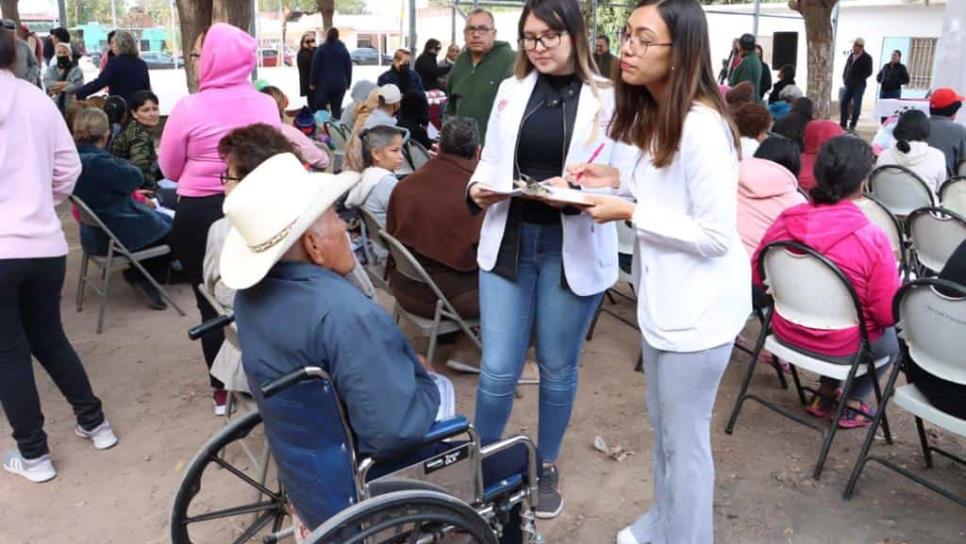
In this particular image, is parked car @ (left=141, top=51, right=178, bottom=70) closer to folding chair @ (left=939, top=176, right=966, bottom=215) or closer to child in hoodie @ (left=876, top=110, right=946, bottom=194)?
child in hoodie @ (left=876, top=110, right=946, bottom=194)

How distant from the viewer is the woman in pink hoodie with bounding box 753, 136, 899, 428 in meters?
2.90

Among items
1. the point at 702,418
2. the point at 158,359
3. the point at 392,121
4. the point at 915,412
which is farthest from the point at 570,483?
the point at 392,121

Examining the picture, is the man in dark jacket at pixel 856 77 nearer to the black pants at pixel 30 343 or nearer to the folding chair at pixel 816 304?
the folding chair at pixel 816 304

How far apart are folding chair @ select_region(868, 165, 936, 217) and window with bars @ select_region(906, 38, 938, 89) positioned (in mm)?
22246

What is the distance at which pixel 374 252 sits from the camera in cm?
453

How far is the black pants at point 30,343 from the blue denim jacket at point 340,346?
4.48ft

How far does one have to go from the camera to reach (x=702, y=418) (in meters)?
2.13

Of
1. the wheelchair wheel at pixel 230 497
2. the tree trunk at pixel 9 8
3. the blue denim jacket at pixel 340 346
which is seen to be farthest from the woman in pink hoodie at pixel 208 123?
the tree trunk at pixel 9 8

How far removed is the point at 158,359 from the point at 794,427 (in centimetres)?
307

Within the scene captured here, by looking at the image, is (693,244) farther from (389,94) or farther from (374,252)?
(389,94)

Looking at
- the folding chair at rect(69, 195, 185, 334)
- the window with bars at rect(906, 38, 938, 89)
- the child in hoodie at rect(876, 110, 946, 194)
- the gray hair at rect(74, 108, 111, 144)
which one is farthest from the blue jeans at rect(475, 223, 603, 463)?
the window with bars at rect(906, 38, 938, 89)

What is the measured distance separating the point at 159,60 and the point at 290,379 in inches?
956

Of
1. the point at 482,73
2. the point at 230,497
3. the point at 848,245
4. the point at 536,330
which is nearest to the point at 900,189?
the point at 848,245

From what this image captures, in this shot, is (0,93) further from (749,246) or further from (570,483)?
(749,246)
